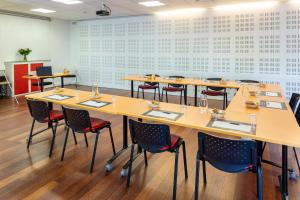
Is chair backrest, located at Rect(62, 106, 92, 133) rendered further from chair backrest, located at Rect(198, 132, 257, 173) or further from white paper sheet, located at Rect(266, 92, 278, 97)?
white paper sheet, located at Rect(266, 92, 278, 97)

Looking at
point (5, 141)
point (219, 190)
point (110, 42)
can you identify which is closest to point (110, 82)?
point (110, 42)

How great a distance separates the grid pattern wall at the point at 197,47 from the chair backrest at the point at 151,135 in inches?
207

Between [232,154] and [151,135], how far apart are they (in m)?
0.78

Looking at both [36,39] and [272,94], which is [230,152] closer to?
[272,94]

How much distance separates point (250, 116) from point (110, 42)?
288 inches

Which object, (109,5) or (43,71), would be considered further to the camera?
(43,71)

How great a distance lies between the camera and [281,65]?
629 centimetres

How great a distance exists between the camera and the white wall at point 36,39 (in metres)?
7.62

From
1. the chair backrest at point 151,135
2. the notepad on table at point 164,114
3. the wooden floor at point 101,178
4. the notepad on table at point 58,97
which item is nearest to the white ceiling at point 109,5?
the notepad on table at point 58,97

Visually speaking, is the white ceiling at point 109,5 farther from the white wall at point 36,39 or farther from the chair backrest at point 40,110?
the chair backrest at point 40,110

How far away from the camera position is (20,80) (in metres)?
7.55

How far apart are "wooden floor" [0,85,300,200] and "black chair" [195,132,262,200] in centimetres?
56

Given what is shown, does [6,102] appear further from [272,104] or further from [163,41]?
[272,104]

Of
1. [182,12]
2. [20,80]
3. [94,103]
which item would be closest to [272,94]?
[94,103]
